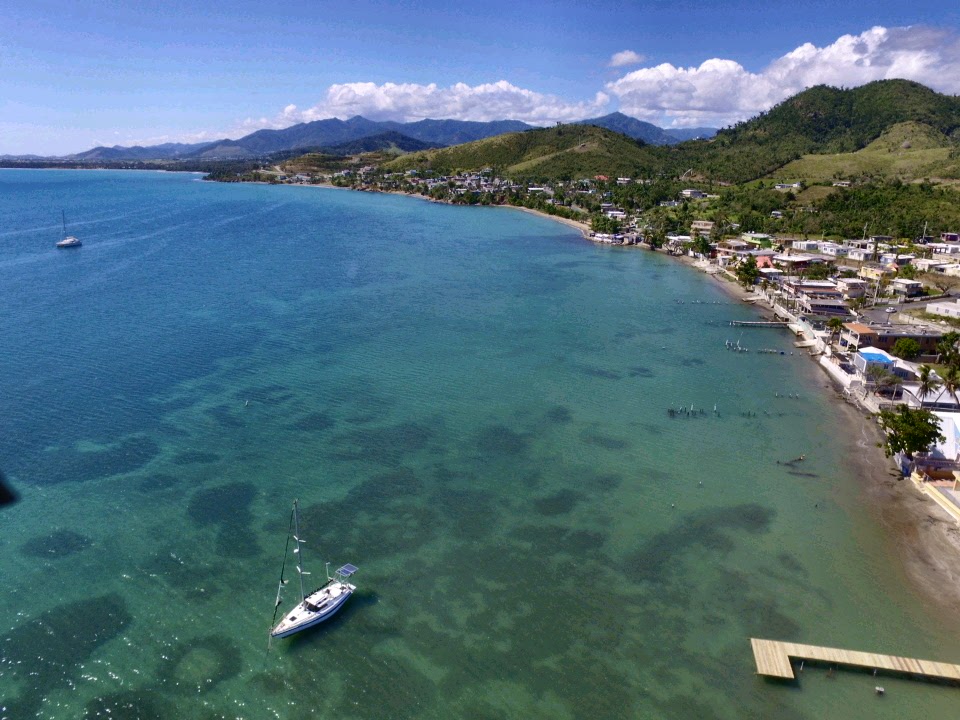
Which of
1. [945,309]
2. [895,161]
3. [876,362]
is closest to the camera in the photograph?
[876,362]

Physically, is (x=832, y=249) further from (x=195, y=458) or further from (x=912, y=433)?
(x=195, y=458)

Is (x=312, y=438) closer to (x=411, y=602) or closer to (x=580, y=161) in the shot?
(x=411, y=602)

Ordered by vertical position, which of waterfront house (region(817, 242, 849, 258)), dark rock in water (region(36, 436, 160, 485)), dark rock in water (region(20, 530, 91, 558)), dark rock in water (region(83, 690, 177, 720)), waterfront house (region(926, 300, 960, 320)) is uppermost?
waterfront house (region(817, 242, 849, 258))

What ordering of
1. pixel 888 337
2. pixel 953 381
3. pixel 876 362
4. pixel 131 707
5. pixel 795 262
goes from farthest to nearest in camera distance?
pixel 795 262, pixel 888 337, pixel 876 362, pixel 953 381, pixel 131 707

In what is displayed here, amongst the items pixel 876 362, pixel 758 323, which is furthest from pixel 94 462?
pixel 758 323

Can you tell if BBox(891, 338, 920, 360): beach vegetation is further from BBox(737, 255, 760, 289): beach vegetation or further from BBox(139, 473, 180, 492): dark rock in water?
BBox(139, 473, 180, 492): dark rock in water

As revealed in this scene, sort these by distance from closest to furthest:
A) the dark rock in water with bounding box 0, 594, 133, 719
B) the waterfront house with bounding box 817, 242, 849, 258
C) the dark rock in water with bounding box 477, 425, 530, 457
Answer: the dark rock in water with bounding box 0, 594, 133, 719, the dark rock in water with bounding box 477, 425, 530, 457, the waterfront house with bounding box 817, 242, 849, 258

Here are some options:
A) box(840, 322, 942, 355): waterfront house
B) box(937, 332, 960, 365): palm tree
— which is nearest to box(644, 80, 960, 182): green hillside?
box(840, 322, 942, 355): waterfront house
